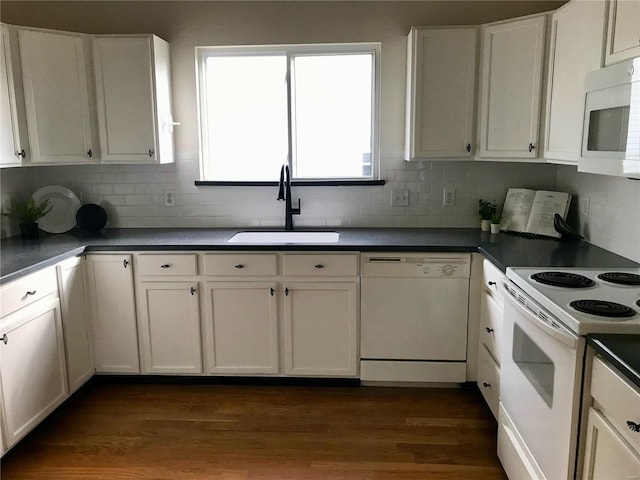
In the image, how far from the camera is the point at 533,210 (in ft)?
10.2

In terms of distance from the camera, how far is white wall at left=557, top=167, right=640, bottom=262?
2406mm

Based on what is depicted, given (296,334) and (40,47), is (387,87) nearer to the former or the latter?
(296,334)

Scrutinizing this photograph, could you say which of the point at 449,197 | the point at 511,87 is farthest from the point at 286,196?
the point at 511,87

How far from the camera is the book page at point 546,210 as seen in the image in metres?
2.99

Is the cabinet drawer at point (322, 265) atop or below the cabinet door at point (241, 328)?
atop

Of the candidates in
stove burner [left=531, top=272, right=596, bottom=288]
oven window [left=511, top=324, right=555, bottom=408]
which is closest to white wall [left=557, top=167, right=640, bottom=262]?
stove burner [left=531, top=272, right=596, bottom=288]

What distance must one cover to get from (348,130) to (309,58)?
54cm

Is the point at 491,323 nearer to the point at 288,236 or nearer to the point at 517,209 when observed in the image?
the point at 517,209

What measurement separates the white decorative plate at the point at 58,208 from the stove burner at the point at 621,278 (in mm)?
3162

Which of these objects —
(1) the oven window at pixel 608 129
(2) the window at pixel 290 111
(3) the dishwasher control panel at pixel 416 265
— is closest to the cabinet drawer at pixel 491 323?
(3) the dishwasher control panel at pixel 416 265

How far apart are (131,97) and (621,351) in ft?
9.47

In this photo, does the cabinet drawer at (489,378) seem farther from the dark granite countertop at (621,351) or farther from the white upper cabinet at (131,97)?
the white upper cabinet at (131,97)

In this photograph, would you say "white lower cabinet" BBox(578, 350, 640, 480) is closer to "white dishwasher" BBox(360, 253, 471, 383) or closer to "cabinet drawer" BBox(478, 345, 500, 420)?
"cabinet drawer" BBox(478, 345, 500, 420)

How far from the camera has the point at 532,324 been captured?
189cm
